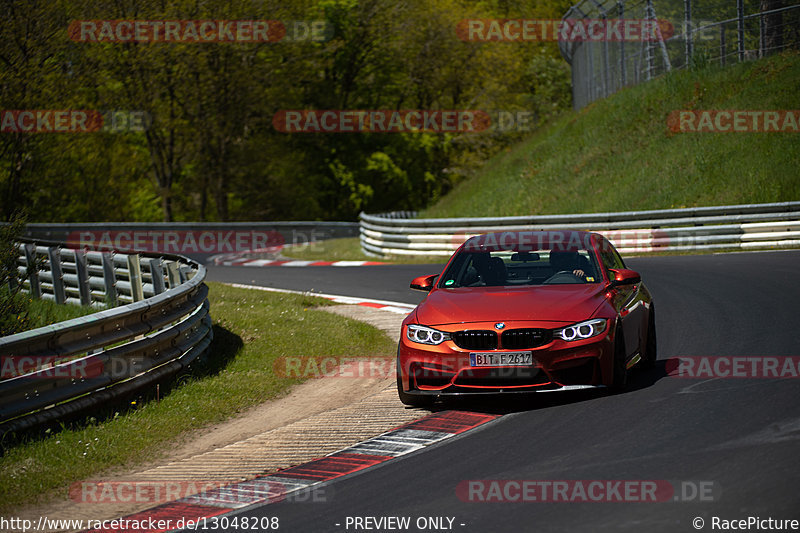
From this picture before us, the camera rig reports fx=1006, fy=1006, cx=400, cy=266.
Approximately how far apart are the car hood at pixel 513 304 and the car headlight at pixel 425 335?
0.07m

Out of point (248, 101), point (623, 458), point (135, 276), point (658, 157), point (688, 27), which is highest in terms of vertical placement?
point (248, 101)

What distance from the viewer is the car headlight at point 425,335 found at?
8.34 metres

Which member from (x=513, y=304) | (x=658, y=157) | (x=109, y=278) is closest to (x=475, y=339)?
(x=513, y=304)

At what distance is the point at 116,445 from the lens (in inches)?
319

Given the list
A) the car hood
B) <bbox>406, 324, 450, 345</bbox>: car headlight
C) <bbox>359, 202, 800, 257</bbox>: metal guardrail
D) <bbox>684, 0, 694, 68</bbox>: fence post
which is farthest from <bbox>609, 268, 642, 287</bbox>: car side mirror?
<bbox>684, 0, 694, 68</bbox>: fence post

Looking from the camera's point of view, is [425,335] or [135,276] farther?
[135,276]

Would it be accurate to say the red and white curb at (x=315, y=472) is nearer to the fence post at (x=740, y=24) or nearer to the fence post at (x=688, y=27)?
the fence post at (x=740, y=24)

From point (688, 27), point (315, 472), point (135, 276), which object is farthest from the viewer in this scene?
point (688, 27)

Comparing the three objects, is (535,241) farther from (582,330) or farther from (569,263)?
(582,330)

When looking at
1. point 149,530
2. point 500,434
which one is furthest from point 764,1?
point 149,530

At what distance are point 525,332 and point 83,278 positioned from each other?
11.1 metres

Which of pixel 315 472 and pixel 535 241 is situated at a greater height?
pixel 535 241

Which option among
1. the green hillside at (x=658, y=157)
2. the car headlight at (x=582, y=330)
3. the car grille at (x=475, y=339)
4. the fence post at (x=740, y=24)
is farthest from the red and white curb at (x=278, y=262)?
the car headlight at (x=582, y=330)

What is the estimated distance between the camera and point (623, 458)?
21.3ft
